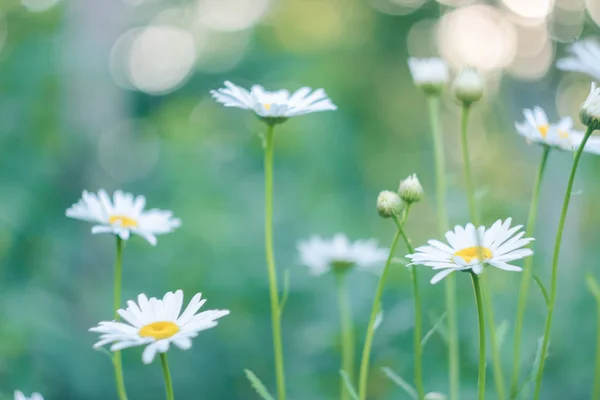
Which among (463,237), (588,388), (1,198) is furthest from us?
(1,198)

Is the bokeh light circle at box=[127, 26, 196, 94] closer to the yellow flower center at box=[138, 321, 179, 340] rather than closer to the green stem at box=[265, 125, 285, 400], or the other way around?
the green stem at box=[265, 125, 285, 400]

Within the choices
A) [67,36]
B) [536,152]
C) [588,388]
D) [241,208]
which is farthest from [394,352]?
[536,152]

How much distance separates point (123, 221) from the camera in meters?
0.75

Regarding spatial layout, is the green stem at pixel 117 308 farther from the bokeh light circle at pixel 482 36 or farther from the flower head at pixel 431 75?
the bokeh light circle at pixel 482 36

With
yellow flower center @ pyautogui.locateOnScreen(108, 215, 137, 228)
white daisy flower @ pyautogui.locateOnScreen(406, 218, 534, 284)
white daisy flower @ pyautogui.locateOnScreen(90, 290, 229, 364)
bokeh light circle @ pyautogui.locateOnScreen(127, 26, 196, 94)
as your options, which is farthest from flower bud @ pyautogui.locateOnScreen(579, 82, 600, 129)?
bokeh light circle @ pyautogui.locateOnScreen(127, 26, 196, 94)

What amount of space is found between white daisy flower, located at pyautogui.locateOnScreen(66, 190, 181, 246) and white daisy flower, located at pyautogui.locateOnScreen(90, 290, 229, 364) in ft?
0.50

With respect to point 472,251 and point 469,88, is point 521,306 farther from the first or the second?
point 469,88

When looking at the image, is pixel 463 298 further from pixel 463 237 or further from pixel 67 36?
pixel 67 36

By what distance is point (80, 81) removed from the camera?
2693 mm

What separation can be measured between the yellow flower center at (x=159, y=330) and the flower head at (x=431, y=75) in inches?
19.1

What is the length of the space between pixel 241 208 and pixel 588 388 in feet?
5.30

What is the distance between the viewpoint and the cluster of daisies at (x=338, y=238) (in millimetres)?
488

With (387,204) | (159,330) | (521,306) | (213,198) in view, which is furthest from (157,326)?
(213,198)

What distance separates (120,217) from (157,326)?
0.27 m
